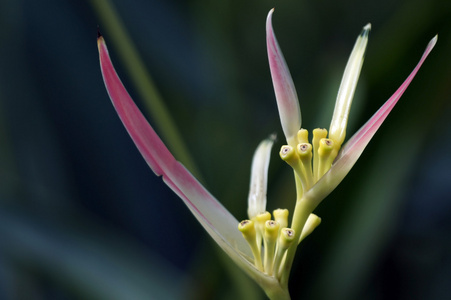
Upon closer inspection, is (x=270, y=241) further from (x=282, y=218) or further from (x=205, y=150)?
(x=205, y=150)

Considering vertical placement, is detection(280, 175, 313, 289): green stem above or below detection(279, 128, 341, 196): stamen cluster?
below

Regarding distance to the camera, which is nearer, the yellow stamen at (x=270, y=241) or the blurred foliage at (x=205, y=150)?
the yellow stamen at (x=270, y=241)

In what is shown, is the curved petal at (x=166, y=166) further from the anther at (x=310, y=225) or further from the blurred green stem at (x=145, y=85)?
the blurred green stem at (x=145, y=85)

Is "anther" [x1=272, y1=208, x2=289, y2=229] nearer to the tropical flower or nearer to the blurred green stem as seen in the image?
the tropical flower

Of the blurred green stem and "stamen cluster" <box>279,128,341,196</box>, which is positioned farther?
the blurred green stem

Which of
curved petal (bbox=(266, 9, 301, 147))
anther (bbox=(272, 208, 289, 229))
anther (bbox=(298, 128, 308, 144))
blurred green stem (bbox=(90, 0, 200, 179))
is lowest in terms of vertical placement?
anther (bbox=(272, 208, 289, 229))

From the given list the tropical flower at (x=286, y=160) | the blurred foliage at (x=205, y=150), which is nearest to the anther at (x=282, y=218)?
the tropical flower at (x=286, y=160)

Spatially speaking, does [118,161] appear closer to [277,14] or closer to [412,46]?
[277,14]

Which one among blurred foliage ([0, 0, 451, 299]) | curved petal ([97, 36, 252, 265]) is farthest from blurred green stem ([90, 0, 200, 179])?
curved petal ([97, 36, 252, 265])
